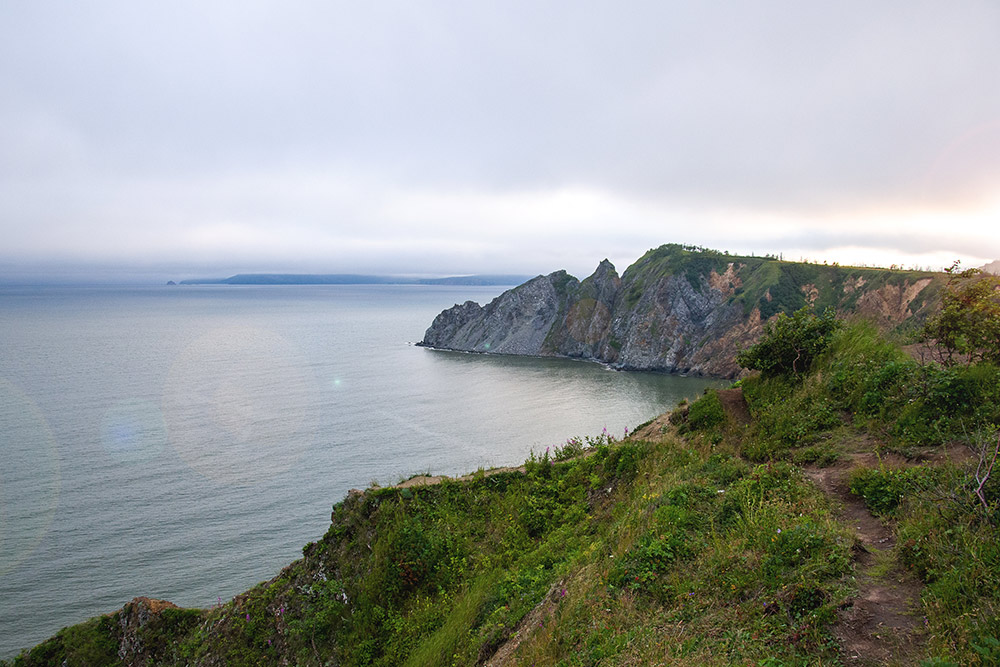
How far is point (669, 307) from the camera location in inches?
3728

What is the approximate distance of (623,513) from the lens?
895cm

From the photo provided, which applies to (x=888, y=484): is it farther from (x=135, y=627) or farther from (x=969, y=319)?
(x=135, y=627)

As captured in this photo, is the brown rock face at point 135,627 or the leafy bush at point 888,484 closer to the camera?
the leafy bush at point 888,484

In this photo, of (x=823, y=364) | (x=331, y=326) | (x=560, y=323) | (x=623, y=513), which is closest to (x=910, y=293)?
(x=560, y=323)

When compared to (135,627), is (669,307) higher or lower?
higher

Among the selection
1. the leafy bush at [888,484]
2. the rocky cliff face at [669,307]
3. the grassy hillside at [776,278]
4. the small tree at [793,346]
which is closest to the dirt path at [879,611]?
the leafy bush at [888,484]

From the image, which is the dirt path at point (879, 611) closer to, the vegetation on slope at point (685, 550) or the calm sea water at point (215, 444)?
the vegetation on slope at point (685, 550)

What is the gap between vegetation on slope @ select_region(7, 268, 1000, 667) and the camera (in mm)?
4898

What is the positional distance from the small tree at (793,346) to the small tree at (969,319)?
2.11m

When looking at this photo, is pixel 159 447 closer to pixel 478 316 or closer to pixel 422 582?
pixel 422 582

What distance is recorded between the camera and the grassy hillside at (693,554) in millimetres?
4785

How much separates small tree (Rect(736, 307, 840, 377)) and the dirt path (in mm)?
5863

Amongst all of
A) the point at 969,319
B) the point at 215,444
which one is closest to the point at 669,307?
the point at 215,444

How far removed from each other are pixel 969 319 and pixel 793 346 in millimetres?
3262
